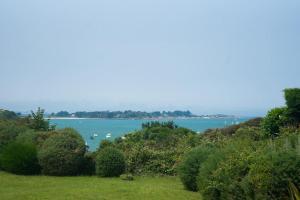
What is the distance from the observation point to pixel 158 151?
20.1 meters

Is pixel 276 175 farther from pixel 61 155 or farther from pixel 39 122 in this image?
pixel 39 122

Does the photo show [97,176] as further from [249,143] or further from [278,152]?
[278,152]

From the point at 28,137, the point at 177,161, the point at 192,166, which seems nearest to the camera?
the point at 192,166

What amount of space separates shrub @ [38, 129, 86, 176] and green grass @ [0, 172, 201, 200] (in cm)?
61

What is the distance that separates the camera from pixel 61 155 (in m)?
18.2

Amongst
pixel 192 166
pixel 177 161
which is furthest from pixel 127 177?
pixel 192 166

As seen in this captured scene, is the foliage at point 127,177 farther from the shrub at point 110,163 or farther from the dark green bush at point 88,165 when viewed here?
the dark green bush at point 88,165

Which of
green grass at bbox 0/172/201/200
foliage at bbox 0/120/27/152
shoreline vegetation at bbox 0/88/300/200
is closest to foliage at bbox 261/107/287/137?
shoreline vegetation at bbox 0/88/300/200

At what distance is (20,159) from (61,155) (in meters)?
1.61

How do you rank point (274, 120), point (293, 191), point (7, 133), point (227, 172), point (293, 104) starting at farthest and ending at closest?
point (293, 104) < point (274, 120) < point (7, 133) < point (227, 172) < point (293, 191)

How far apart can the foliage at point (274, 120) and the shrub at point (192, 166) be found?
Answer: 8447mm

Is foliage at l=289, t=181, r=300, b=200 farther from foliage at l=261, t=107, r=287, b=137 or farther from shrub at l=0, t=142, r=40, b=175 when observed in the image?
foliage at l=261, t=107, r=287, b=137

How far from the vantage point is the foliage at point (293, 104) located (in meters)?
22.3

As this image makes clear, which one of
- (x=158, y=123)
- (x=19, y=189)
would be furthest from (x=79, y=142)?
(x=158, y=123)
